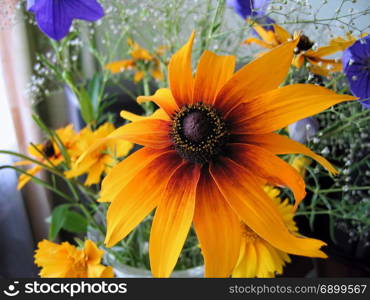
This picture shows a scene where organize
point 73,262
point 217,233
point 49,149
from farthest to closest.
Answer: point 49,149 < point 73,262 < point 217,233

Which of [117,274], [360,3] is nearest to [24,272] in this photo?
[117,274]

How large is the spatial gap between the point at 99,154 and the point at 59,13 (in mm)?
140

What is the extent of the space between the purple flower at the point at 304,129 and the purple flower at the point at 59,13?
0.18 metres

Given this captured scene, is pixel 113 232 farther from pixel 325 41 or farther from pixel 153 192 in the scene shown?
pixel 325 41

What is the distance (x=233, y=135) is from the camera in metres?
0.25

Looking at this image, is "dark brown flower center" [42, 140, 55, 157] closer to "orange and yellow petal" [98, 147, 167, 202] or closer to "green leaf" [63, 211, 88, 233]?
"green leaf" [63, 211, 88, 233]

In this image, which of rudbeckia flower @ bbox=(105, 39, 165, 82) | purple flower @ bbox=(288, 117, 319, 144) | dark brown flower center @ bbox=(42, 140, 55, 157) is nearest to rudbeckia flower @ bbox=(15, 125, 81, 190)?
dark brown flower center @ bbox=(42, 140, 55, 157)

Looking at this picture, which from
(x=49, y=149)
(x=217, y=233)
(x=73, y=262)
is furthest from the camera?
(x=49, y=149)

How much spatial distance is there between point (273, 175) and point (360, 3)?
0.54ft

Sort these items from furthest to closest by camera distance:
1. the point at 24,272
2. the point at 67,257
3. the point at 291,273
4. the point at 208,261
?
1. the point at 24,272
2. the point at 291,273
3. the point at 67,257
4. the point at 208,261

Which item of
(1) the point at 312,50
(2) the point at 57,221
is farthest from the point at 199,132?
(2) the point at 57,221

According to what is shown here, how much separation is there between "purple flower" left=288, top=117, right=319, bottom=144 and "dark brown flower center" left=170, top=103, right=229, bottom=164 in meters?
0.09

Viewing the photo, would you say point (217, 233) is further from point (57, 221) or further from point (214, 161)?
point (57, 221)

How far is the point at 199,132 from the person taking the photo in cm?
25
